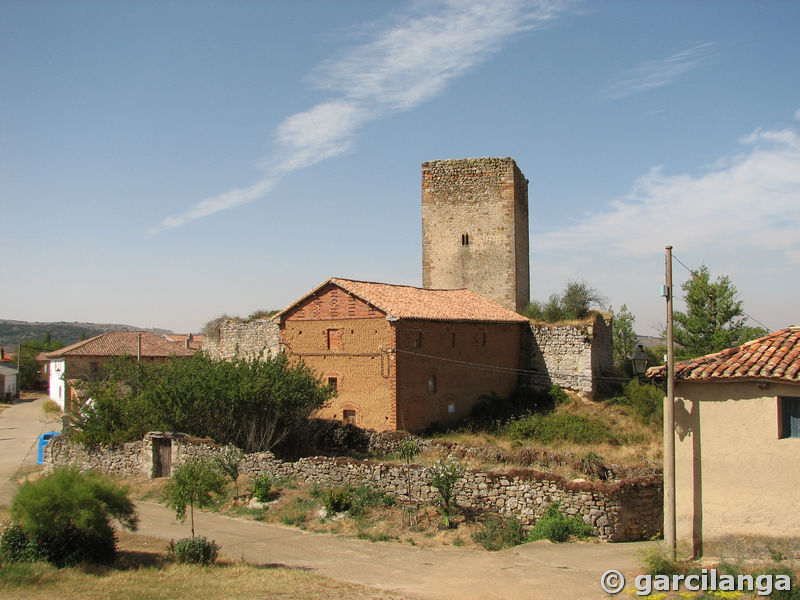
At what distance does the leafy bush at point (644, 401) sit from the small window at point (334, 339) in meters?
10.8

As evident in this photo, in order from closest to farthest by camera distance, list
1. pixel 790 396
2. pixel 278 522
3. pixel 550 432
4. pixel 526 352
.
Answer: pixel 790 396
pixel 278 522
pixel 550 432
pixel 526 352

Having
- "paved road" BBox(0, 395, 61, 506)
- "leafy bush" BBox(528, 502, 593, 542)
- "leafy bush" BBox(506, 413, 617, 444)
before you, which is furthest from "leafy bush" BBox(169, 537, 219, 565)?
"leafy bush" BBox(506, 413, 617, 444)

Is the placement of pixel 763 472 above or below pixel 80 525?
above

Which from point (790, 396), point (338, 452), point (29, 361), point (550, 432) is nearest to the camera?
point (790, 396)

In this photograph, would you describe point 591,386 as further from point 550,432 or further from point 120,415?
point 120,415

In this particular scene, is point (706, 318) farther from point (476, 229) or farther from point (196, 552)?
point (196, 552)

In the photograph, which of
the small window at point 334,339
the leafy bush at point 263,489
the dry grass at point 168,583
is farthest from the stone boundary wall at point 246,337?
the dry grass at point 168,583

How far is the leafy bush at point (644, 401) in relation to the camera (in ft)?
82.1

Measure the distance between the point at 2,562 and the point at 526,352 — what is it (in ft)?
71.0

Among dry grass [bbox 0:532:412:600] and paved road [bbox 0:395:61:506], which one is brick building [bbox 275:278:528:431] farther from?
dry grass [bbox 0:532:412:600]

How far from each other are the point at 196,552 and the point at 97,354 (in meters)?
39.9

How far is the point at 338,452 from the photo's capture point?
2214 cm

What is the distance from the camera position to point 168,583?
10.7 metres

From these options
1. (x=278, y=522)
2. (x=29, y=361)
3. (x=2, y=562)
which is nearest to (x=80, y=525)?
(x=2, y=562)
